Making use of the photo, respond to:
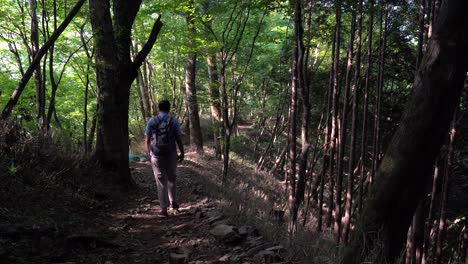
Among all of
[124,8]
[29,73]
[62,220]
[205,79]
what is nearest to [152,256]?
[62,220]

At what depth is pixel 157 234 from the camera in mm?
4508

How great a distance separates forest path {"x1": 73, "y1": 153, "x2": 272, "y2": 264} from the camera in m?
3.67

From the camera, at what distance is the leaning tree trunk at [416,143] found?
2980 millimetres

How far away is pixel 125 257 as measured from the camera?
3.68 meters

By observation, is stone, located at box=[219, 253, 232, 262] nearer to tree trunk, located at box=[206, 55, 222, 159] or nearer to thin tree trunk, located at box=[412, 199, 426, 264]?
thin tree trunk, located at box=[412, 199, 426, 264]

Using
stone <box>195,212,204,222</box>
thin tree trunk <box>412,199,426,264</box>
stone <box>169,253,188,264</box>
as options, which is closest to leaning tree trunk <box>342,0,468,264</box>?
stone <box>169,253,188,264</box>

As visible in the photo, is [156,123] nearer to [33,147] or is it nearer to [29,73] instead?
[33,147]

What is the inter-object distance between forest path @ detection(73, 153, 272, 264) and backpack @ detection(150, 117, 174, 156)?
1.05 metres

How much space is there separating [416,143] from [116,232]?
12.0 ft

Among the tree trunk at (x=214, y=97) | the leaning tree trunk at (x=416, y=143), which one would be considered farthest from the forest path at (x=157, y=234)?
the tree trunk at (x=214, y=97)

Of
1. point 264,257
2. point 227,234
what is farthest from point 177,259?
point 264,257

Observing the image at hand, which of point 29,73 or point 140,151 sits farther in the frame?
point 140,151

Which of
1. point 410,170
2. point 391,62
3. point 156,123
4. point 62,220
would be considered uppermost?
point 391,62

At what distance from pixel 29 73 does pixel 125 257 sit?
3.64 metres
